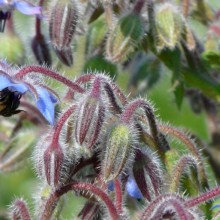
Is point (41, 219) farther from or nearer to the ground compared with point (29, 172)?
nearer to the ground

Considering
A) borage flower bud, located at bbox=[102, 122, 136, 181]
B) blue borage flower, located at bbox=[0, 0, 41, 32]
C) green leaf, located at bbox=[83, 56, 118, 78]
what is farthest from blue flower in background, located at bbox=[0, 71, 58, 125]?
green leaf, located at bbox=[83, 56, 118, 78]

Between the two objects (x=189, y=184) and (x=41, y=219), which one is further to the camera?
(x=189, y=184)

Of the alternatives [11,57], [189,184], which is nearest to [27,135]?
[11,57]

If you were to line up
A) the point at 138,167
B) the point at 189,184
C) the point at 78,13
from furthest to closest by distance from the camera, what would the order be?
the point at 78,13 → the point at 189,184 → the point at 138,167

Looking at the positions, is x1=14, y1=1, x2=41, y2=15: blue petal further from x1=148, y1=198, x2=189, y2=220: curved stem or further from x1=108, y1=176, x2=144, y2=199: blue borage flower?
x1=148, y1=198, x2=189, y2=220: curved stem

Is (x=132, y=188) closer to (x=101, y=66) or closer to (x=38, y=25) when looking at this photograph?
(x=101, y=66)

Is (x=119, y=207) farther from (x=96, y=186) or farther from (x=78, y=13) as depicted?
(x=78, y=13)

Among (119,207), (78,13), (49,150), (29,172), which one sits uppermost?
(29,172)

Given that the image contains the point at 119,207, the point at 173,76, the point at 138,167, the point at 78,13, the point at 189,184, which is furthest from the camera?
the point at 173,76
